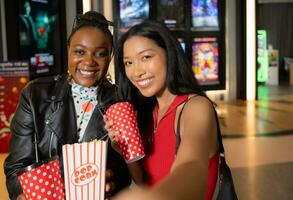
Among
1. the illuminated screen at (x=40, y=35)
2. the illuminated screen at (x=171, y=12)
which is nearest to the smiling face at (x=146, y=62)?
the illuminated screen at (x=40, y=35)

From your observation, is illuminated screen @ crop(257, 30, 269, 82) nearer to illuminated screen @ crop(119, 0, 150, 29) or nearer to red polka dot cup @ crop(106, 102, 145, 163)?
illuminated screen @ crop(119, 0, 150, 29)

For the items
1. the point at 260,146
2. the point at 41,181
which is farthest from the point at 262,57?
the point at 41,181

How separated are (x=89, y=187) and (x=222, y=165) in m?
0.43

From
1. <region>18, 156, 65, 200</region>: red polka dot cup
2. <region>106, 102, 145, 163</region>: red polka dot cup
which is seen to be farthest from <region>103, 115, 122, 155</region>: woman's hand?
<region>18, 156, 65, 200</region>: red polka dot cup

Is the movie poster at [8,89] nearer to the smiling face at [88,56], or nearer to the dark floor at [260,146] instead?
the dark floor at [260,146]

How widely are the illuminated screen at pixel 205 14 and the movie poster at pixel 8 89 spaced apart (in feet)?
16.7

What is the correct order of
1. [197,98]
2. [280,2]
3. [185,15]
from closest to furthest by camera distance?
[197,98], [185,15], [280,2]

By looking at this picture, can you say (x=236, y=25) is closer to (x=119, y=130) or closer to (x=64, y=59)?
(x=64, y=59)

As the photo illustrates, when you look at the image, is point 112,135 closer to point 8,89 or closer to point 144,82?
point 144,82

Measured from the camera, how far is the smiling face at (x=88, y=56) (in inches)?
59.8

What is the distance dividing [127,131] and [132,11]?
24.9ft

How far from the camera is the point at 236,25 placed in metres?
9.16

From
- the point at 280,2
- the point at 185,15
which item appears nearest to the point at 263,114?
the point at 185,15

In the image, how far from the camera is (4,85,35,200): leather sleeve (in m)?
1.47
